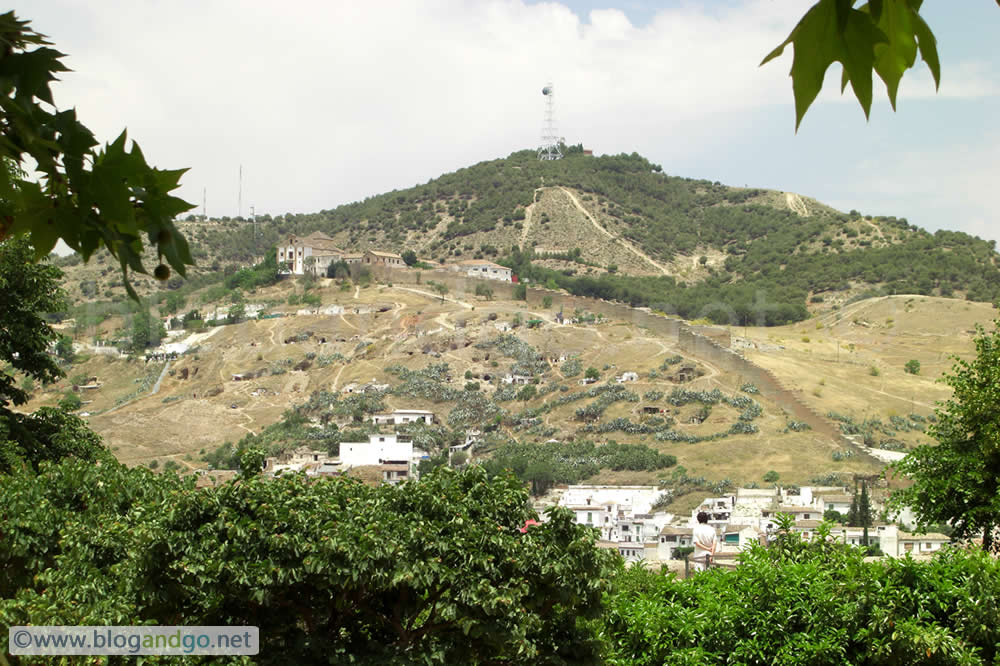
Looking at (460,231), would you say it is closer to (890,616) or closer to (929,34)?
(890,616)

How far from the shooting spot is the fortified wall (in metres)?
36.2

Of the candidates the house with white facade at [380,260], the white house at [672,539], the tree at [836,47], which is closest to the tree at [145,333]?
the house with white facade at [380,260]

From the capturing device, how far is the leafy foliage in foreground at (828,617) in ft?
20.7

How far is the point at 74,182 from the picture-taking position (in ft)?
3.62

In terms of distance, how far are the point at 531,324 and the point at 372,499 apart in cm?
4126

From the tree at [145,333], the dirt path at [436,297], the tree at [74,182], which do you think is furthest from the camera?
the tree at [145,333]

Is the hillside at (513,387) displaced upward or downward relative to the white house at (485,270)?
downward

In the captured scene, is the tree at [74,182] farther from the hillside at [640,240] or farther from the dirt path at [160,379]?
the hillside at [640,240]

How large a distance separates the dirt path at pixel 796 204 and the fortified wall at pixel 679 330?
114 feet

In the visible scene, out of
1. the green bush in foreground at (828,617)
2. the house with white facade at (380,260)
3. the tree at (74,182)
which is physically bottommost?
the green bush in foreground at (828,617)

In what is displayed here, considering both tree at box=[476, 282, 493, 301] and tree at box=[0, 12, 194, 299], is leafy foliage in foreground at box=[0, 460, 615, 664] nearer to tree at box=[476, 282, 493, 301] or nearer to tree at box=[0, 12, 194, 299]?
tree at box=[0, 12, 194, 299]

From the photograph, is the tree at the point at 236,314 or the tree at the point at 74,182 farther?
the tree at the point at 236,314

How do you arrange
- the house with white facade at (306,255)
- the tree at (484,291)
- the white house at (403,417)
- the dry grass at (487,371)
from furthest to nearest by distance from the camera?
the house with white facade at (306,255)
the tree at (484,291)
the white house at (403,417)
the dry grass at (487,371)

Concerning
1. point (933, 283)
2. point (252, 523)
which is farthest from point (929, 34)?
point (933, 283)
